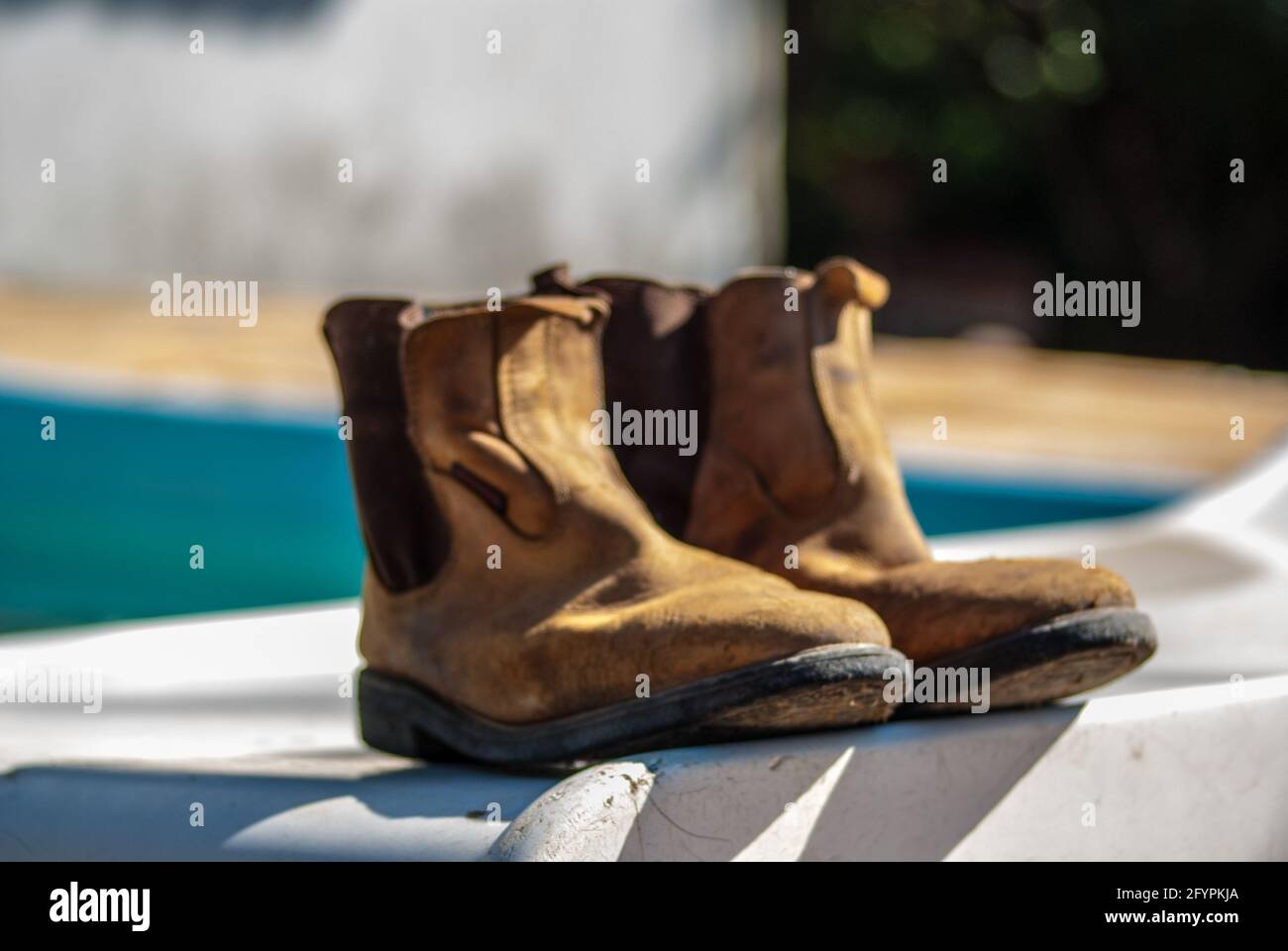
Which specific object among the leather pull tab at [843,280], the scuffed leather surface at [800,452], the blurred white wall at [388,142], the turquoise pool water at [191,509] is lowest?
the turquoise pool water at [191,509]

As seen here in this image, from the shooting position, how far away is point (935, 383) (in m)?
3.93

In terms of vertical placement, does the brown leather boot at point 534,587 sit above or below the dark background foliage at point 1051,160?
below

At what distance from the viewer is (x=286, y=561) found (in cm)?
306

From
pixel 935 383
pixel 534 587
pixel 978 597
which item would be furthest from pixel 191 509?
pixel 978 597

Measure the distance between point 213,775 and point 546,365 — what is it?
338mm

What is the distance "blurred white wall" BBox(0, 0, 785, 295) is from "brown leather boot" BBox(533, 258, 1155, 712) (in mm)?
3793

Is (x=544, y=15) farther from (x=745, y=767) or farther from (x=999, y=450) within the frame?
(x=745, y=767)

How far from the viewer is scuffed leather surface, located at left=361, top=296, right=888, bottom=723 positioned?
985 millimetres

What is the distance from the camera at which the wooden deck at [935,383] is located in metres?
3.07

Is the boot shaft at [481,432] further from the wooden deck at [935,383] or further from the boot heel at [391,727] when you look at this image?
the wooden deck at [935,383]

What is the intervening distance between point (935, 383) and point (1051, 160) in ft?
20.0

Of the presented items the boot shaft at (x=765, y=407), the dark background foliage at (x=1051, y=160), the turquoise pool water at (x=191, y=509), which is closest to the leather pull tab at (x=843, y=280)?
the boot shaft at (x=765, y=407)

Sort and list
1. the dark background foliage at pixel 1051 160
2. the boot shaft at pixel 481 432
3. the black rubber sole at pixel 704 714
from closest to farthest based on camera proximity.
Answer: the black rubber sole at pixel 704 714, the boot shaft at pixel 481 432, the dark background foliage at pixel 1051 160

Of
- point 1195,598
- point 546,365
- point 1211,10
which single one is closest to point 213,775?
point 546,365
